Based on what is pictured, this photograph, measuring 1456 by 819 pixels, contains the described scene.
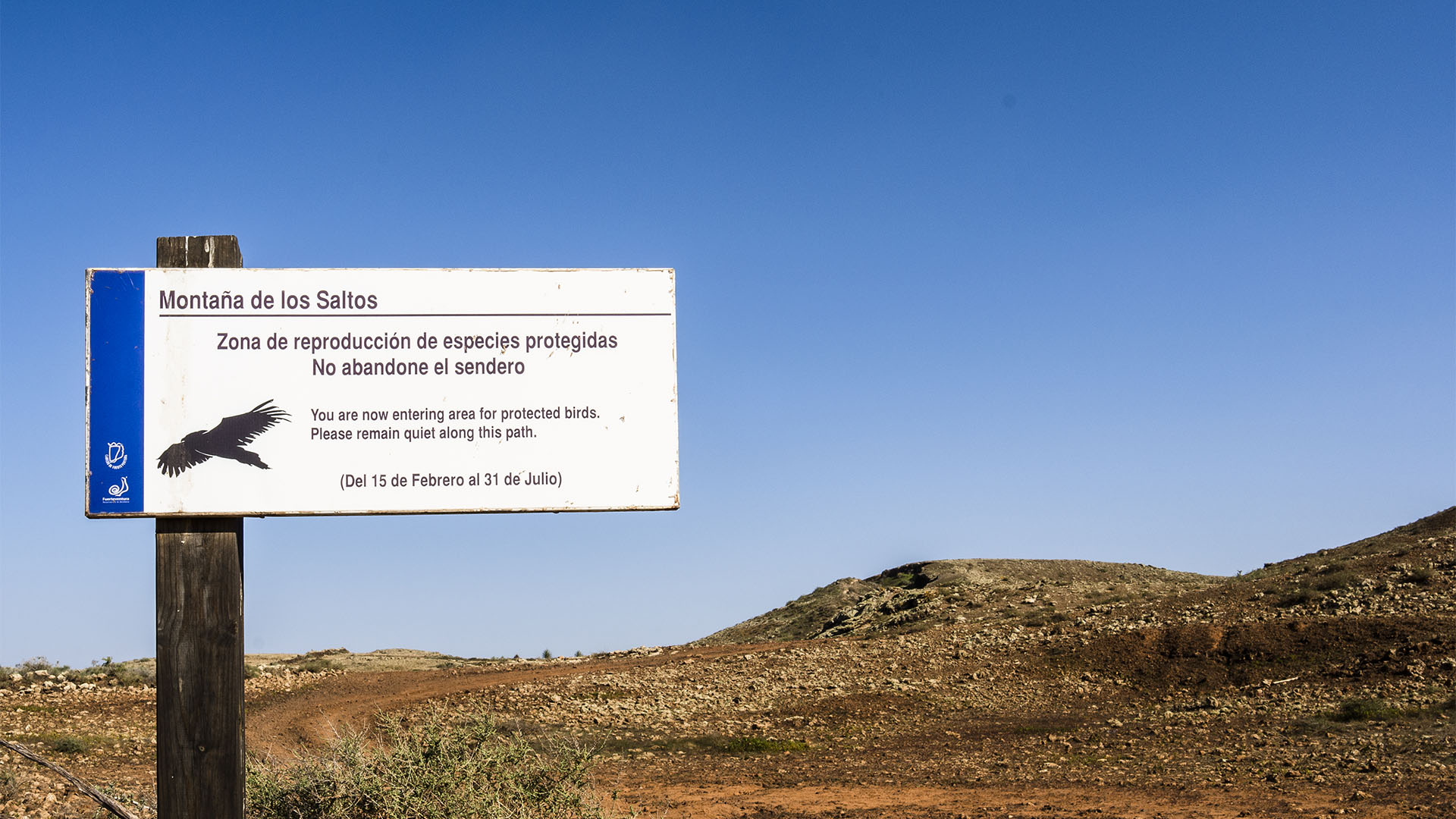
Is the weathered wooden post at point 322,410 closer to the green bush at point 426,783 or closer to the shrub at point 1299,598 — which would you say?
the green bush at point 426,783

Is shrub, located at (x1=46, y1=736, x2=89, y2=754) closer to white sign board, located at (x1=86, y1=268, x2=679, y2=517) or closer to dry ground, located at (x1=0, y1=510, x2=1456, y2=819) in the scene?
dry ground, located at (x1=0, y1=510, x2=1456, y2=819)

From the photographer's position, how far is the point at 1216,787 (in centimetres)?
1062

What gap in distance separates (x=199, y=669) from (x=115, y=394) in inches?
56.2

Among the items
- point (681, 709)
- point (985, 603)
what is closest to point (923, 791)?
point (681, 709)

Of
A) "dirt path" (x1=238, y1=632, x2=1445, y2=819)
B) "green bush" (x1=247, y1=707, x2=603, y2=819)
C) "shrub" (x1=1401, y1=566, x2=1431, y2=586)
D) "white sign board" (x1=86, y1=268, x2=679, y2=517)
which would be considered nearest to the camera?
"white sign board" (x1=86, y1=268, x2=679, y2=517)

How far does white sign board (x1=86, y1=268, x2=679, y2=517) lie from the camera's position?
5.03 metres

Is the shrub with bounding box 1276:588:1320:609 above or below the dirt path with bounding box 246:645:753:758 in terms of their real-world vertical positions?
above

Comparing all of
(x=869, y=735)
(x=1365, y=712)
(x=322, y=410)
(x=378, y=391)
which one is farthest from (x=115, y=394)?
(x=1365, y=712)

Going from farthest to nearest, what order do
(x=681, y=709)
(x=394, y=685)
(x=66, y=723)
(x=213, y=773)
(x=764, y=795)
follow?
(x=394, y=685) < (x=681, y=709) < (x=66, y=723) < (x=764, y=795) < (x=213, y=773)

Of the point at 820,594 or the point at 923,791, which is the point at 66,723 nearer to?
the point at 923,791

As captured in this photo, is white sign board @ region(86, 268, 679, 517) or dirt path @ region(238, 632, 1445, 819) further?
dirt path @ region(238, 632, 1445, 819)

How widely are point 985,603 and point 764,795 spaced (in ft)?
55.9

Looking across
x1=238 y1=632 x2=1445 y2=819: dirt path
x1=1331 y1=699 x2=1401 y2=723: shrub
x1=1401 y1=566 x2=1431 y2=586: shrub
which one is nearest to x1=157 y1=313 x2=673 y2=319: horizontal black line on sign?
x1=238 y1=632 x2=1445 y2=819: dirt path

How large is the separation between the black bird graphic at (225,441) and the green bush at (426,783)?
Answer: 2.22 meters
